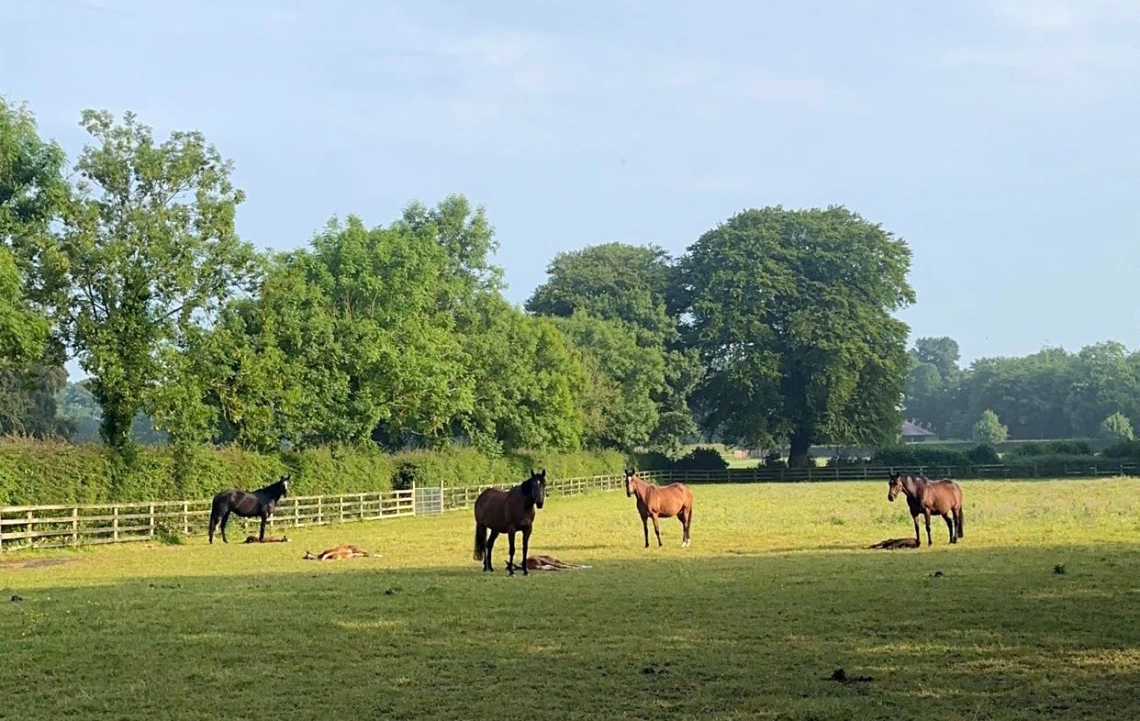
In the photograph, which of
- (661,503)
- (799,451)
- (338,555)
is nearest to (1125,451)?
(799,451)

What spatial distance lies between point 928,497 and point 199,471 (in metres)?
20.2

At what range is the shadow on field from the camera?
29.0ft

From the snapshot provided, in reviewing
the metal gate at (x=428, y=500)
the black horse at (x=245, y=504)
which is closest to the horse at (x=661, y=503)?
the black horse at (x=245, y=504)

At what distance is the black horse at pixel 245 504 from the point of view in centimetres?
2934

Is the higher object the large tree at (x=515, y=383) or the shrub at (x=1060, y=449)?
the large tree at (x=515, y=383)

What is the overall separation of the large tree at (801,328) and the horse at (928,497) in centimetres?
4978

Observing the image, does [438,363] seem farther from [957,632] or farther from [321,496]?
[957,632]

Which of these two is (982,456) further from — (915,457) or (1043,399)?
(1043,399)

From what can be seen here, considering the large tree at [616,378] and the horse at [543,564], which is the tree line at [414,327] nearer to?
the large tree at [616,378]

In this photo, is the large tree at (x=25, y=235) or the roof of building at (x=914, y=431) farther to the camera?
the roof of building at (x=914, y=431)

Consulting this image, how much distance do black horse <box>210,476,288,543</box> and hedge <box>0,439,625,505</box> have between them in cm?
220

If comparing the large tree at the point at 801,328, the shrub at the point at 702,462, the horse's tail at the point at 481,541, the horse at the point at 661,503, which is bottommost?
the horse's tail at the point at 481,541

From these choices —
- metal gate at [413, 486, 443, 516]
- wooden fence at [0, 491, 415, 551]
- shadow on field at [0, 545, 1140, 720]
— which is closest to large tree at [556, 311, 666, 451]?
metal gate at [413, 486, 443, 516]

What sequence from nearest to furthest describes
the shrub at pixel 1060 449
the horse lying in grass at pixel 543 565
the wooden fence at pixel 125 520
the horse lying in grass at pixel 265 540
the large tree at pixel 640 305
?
the horse lying in grass at pixel 543 565 < the wooden fence at pixel 125 520 < the horse lying in grass at pixel 265 540 < the shrub at pixel 1060 449 < the large tree at pixel 640 305
